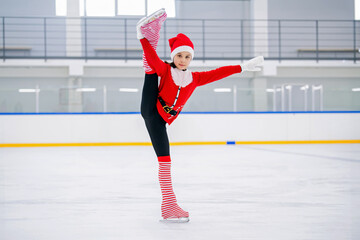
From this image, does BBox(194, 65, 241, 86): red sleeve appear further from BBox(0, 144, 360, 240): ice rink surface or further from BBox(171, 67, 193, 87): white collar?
BBox(0, 144, 360, 240): ice rink surface

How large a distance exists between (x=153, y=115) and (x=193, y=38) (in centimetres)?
1307

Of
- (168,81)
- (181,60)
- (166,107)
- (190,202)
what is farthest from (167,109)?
(190,202)

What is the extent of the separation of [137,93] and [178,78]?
824cm

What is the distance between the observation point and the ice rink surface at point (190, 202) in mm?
2270

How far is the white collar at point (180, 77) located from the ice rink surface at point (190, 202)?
2.72 ft

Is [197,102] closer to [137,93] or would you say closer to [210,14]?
[137,93]

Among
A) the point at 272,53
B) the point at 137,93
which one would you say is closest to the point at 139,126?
the point at 137,93

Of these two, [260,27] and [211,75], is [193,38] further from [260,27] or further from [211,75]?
[211,75]

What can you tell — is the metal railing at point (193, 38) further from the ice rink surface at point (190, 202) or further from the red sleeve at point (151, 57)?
the red sleeve at point (151, 57)

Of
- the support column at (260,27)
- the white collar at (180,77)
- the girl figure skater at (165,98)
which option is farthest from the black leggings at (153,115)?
the support column at (260,27)

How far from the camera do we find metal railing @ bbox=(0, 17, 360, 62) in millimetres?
14445

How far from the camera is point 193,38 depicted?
1527cm

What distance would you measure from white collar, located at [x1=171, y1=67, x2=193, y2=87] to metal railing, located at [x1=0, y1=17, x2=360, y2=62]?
38.4 feet

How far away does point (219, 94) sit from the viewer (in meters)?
10.8
